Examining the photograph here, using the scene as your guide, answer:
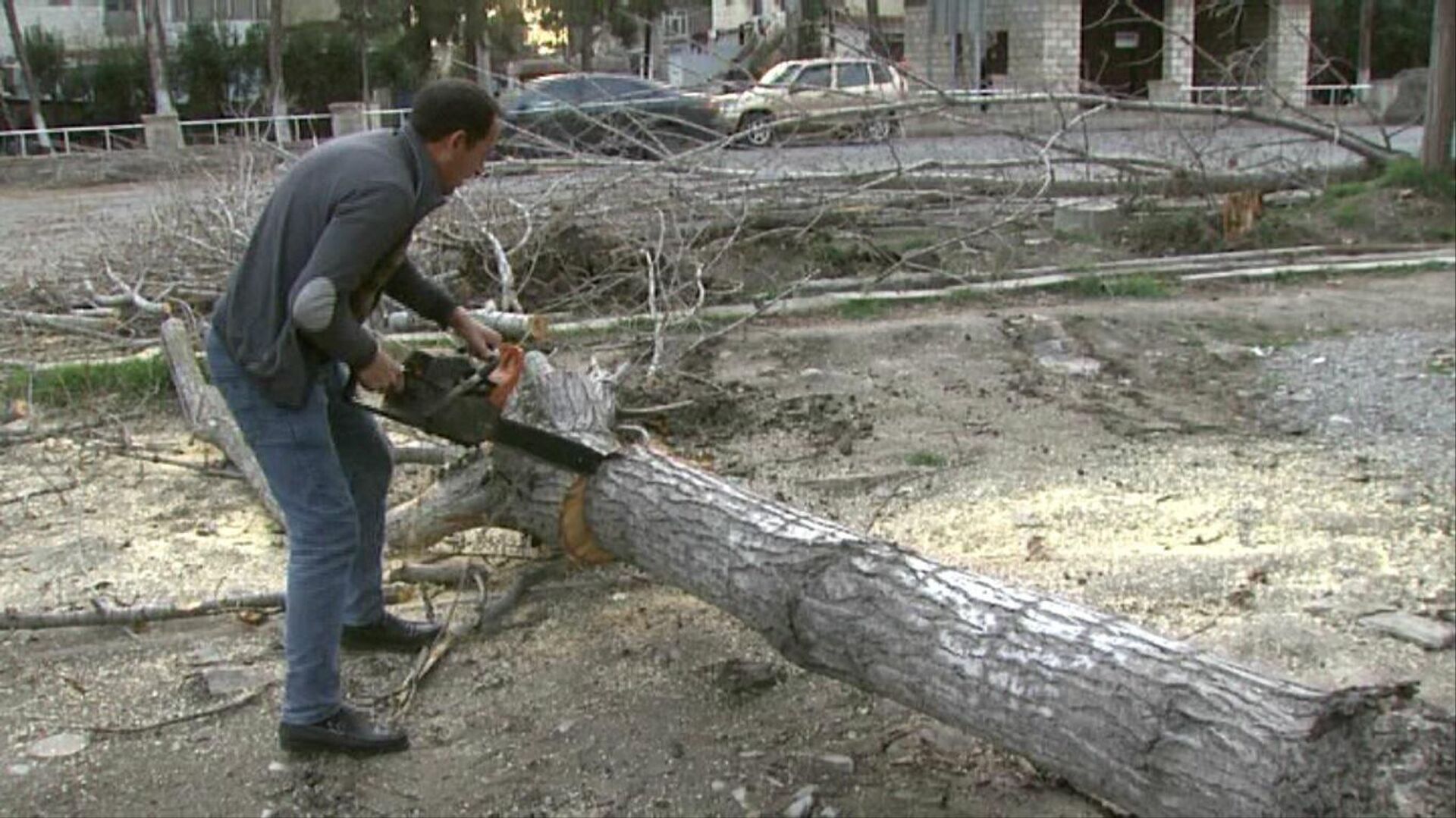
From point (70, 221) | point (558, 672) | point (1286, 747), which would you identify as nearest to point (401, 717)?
point (558, 672)

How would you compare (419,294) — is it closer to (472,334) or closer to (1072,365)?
(472,334)

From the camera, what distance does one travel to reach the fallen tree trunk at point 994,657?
2.46 metres

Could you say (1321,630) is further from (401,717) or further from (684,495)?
(401,717)

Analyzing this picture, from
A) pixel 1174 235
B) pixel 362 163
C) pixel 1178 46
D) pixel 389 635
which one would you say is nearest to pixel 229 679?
pixel 389 635

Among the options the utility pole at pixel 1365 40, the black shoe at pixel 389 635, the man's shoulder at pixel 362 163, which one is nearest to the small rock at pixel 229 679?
the black shoe at pixel 389 635

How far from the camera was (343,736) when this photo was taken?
10.8ft

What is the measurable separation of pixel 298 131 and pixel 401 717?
2272 centimetres

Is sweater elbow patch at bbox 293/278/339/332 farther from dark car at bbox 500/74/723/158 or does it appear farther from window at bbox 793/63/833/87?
window at bbox 793/63/833/87

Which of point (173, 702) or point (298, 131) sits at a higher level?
point (298, 131)

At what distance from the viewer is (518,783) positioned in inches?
128

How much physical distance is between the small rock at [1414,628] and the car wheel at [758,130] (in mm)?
5673

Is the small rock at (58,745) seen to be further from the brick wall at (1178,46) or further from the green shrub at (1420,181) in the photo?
the brick wall at (1178,46)

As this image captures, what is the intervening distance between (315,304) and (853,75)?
985cm

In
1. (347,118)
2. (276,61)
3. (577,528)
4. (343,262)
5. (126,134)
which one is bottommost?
(577,528)
